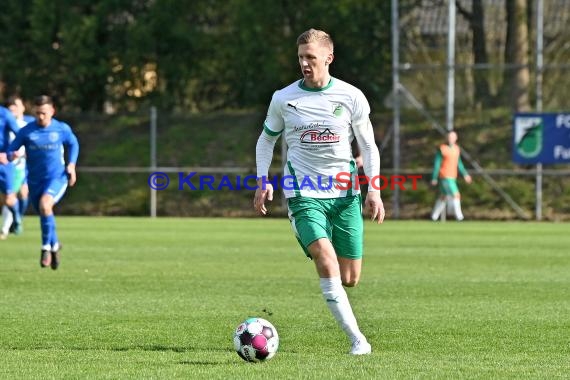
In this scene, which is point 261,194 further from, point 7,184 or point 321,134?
point 7,184

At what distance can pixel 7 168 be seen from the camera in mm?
20984

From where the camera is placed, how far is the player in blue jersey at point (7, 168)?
18.7 meters

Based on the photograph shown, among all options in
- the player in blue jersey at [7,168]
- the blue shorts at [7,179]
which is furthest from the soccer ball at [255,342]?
the blue shorts at [7,179]

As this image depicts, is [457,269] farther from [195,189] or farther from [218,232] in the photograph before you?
[195,189]

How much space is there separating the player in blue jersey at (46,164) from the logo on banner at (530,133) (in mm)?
18557

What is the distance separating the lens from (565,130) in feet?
107

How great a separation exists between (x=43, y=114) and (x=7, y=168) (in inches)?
214

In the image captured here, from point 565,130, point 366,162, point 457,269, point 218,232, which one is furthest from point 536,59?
point 366,162

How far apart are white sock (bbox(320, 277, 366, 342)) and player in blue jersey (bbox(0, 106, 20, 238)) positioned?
28.5 ft

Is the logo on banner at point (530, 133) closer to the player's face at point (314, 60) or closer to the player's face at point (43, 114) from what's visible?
the player's face at point (43, 114)

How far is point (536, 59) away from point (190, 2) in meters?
12.4

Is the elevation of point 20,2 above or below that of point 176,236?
above

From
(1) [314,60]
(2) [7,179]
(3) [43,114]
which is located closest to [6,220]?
(2) [7,179]

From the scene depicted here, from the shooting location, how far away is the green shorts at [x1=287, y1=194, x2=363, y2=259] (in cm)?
891
